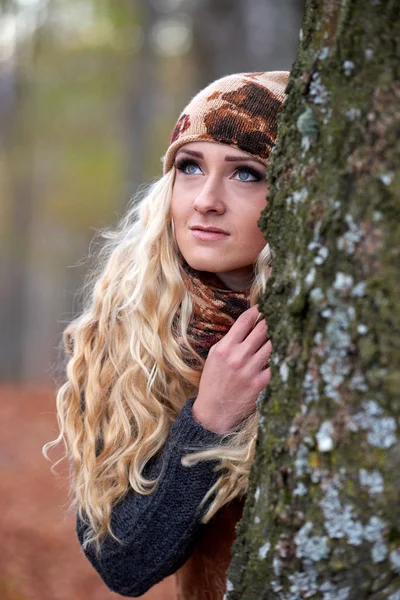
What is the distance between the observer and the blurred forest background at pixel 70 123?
33.8 ft

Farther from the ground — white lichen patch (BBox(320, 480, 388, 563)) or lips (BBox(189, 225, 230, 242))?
lips (BBox(189, 225, 230, 242))

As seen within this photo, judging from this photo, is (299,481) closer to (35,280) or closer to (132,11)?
(132,11)

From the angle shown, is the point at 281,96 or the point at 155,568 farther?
the point at 281,96

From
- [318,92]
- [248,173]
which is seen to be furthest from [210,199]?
[318,92]

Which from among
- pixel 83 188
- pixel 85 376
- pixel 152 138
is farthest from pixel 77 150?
pixel 85 376

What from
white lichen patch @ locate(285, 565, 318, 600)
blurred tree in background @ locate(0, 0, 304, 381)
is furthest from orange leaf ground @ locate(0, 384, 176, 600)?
blurred tree in background @ locate(0, 0, 304, 381)

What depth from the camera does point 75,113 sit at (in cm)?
2111

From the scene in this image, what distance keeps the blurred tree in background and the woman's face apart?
33.0 ft

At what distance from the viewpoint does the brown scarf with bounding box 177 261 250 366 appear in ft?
8.51

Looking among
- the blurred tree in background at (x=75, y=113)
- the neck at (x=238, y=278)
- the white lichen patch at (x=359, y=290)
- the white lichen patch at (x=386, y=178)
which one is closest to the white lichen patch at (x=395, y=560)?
the white lichen patch at (x=359, y=290)

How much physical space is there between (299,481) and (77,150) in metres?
21.0

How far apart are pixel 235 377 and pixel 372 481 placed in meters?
0.89

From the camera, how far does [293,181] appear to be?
5.57 feet

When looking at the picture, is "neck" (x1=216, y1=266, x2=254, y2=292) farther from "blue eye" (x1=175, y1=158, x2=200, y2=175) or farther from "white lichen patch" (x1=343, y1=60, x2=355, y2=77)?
"white lichen patch" (x1=343, y1=60, x2=355, y2=77)
